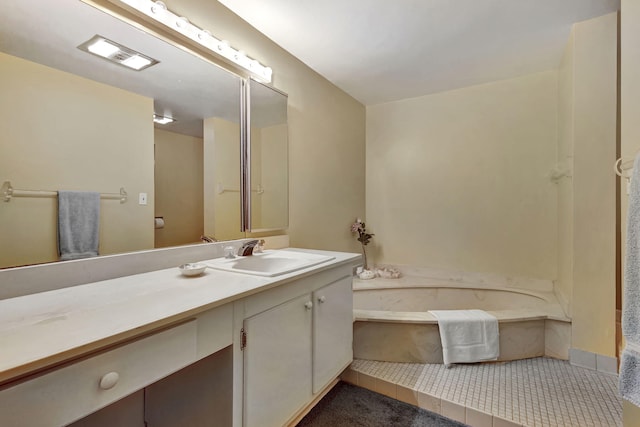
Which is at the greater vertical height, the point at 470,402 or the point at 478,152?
the point at 478,152

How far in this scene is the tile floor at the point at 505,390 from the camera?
1410mm

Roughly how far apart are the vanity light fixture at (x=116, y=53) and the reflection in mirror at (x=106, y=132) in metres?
0.02

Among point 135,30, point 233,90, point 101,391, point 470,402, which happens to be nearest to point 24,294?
point 101,391

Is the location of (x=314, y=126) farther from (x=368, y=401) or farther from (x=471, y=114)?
(x=368, y=401)

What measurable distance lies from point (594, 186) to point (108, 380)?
263 centimetres

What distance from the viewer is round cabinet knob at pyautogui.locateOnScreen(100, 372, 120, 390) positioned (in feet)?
2.21

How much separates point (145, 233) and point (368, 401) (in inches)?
59.2

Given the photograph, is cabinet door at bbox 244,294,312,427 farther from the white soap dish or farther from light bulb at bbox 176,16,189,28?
light bulb at bbox 176,16,189,28

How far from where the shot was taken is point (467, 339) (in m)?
1.88

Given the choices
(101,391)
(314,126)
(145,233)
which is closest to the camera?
(101,391)

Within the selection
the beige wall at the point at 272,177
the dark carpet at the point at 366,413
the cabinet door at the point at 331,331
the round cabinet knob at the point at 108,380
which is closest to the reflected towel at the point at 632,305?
the dark carpet at the point at 366,413

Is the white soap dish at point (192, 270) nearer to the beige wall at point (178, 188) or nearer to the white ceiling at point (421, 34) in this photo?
the beige wall at point (178, 188)

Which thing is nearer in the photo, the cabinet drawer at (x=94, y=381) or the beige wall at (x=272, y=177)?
the cabinet drawer at (x=94, y=381)

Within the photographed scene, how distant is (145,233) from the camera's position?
1.33 m
